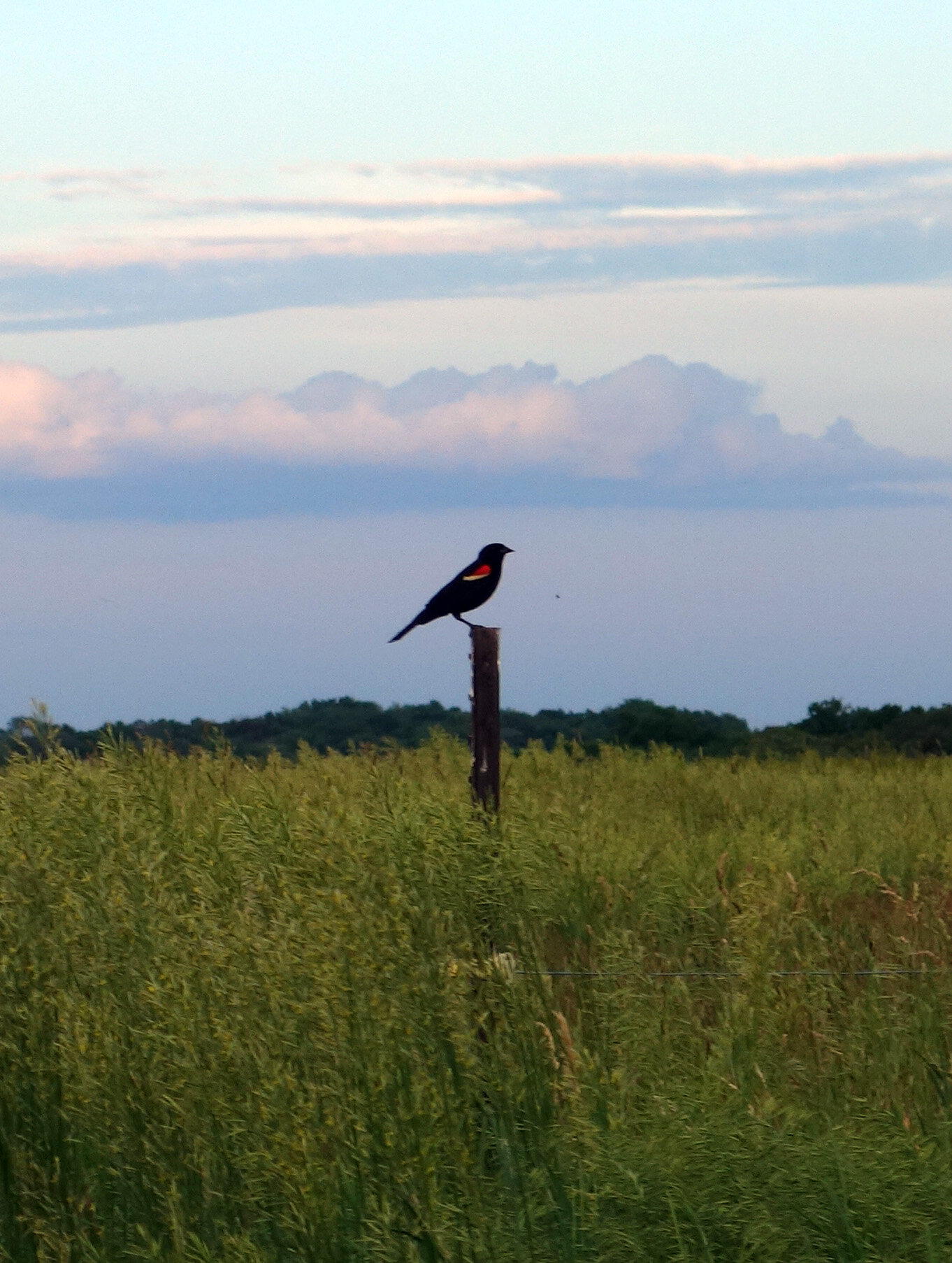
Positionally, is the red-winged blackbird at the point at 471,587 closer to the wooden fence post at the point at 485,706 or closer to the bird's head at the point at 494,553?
the bird's head at the point at 494,553

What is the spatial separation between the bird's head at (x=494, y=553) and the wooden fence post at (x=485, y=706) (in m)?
2.26

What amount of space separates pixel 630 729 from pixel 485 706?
14.9 meters

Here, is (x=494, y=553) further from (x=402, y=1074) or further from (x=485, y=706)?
→ (x=402, y=1074)

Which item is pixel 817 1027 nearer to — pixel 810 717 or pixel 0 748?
pixel 0 748

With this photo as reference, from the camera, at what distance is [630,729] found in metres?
20.2

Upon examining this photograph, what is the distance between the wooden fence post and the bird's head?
226 cm

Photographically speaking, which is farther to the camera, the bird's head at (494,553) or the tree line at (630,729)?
the tree line at (630,729)

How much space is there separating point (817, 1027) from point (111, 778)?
3267 millimetres

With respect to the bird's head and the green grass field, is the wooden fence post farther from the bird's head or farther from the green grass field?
the bird's head

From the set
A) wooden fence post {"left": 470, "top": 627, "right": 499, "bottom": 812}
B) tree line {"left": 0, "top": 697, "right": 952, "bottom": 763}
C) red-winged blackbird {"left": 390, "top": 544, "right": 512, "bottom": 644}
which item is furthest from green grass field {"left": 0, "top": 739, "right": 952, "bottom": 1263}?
tree line {"left": 0, "top": 697, "right": 952, "bottom": 763}

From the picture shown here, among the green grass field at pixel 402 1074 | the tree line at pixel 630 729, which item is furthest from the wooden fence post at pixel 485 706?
the tree line at pixel 630 729

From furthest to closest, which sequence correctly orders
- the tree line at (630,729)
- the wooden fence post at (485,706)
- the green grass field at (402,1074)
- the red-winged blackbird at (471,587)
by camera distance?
the tree line at (630,729) < the red-winged blackbird at (471,587) < the wooden fence post at (485,706) < the green grass field at (402,1074)

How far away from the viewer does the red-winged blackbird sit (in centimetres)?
756

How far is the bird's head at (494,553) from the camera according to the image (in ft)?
25.4
